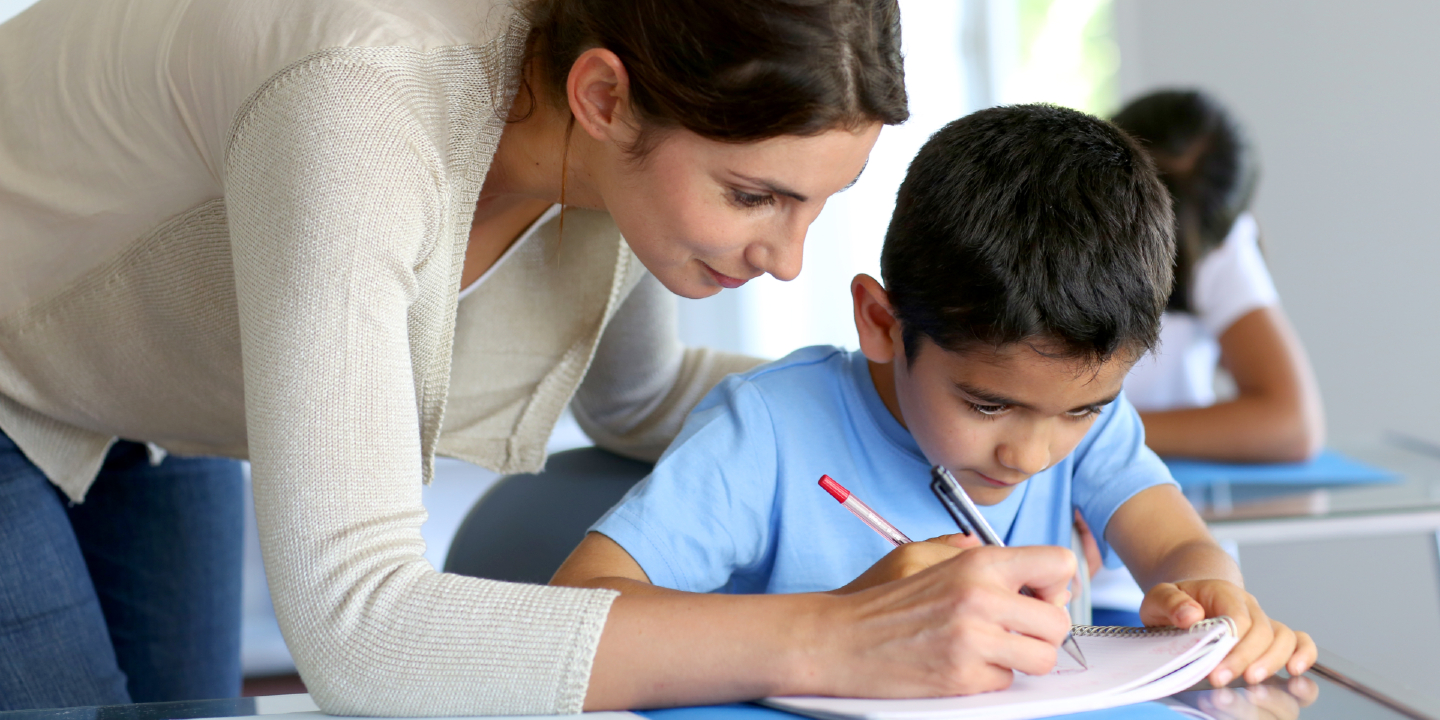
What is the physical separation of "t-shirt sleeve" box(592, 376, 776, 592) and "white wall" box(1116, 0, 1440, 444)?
7.55ft

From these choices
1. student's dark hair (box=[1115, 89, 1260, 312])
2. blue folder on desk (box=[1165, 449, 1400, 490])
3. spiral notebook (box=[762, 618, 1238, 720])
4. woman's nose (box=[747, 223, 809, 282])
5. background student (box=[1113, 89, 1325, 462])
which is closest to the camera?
spiral notebook (box=[762, 618, 1238, 720])

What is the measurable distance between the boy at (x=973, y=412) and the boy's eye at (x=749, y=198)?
6.2 inches

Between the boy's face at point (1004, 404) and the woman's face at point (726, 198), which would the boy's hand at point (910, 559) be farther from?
the woman's face at point (726, 198)

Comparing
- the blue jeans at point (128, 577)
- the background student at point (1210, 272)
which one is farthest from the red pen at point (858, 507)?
the background student at point (1210, 272)

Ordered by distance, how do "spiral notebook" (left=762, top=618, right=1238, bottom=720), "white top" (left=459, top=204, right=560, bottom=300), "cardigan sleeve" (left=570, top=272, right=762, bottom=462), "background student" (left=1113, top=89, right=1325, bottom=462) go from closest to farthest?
"spiral notebook" (left=762, top=618, right=1238, bottom=720) → "white top" (left=459, top=204, right=560, bottom=300) → "cardigan sleeve" (left=570, top=272, right=762, bottom=462) → "background student" (left=1113, top=89, right=1325, bottom=462)

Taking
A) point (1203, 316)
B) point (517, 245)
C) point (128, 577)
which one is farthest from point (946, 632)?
point (1203, 316)

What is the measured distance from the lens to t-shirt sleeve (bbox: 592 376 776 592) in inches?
33.9

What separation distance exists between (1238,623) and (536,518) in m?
0.69

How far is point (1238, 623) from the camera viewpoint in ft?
2.51

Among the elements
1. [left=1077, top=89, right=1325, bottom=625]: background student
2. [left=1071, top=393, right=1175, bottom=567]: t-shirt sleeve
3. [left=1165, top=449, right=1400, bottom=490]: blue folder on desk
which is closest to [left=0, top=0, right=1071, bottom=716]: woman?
[left=1071, top=393, right=1175, bottom=567]: t-shirt sleeve

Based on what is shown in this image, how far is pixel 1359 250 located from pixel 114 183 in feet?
8.97

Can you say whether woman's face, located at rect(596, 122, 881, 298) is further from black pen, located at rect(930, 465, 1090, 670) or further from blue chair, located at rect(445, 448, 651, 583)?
blue chair, located at rect(445, 448, 651, 583)

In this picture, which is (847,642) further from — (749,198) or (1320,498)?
(1320,498)

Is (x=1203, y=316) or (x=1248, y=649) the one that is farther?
(x=1203, y=316)
